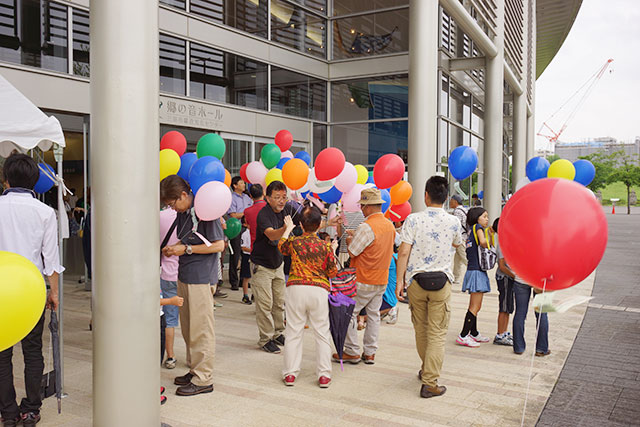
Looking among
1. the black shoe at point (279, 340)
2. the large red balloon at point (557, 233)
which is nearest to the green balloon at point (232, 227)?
the black shoe at point (279, 340)

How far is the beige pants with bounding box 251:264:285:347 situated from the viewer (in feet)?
20.9

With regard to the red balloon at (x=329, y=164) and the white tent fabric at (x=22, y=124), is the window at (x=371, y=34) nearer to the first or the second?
the red balloon at (x=329, y=164)

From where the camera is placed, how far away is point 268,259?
6344 mm

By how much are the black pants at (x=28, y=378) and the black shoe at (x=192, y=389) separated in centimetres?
115

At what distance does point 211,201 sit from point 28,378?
6.48ft

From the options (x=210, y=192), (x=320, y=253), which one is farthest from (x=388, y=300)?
(x=210, y=192)

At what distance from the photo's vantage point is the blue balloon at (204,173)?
5.38 metres

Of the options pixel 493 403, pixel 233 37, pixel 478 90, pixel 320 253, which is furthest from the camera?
pixel 478 90

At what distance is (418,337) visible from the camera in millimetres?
5273

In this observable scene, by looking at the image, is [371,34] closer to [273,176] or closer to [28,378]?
[273,176]

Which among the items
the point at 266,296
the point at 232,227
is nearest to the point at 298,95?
the point at 232,227

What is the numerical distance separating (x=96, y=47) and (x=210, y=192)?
5.19 ft

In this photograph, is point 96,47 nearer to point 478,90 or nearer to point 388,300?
point 388,300

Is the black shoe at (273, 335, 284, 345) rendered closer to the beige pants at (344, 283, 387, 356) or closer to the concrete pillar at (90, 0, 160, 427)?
the beige pants at (344, 283, 387, 356)
